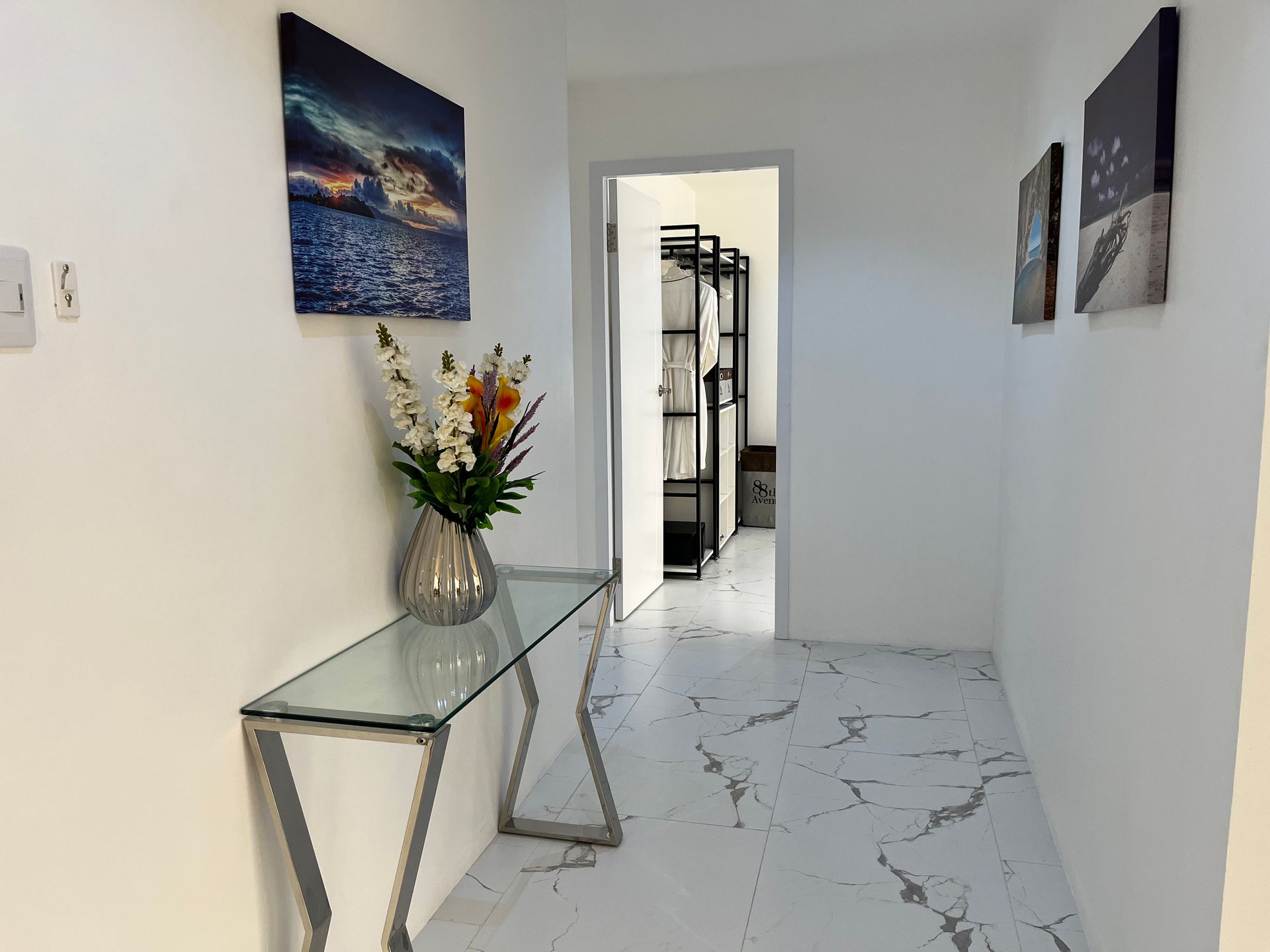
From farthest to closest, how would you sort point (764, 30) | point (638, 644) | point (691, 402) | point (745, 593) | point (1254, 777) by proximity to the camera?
point (691, 402), point (745, 593), point (638, 644), point (764, 30), point (1254, 777)

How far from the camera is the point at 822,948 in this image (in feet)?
6.66

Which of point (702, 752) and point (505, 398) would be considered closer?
point (505, 398)

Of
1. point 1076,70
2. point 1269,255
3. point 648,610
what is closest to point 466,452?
point 1269,255

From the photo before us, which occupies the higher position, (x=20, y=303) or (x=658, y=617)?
(x=20, y=303)

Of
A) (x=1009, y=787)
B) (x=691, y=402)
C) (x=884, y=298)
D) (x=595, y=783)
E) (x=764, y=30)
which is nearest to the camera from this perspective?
(x=595, y=783)

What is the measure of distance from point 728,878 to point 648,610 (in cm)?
239

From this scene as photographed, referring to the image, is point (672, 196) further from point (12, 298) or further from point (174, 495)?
point (12, 298)

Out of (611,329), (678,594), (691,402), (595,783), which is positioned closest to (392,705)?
(595,783)

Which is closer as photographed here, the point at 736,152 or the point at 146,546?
the point at 146,546

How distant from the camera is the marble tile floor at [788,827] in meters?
2.10

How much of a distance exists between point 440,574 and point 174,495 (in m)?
0.61

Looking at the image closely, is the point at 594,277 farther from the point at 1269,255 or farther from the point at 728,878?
the point at 1269,255

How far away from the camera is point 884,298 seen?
3.89 m

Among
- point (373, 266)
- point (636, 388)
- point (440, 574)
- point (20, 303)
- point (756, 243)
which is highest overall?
point (756, 243)
